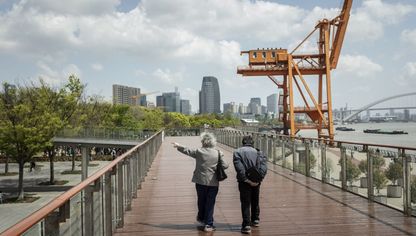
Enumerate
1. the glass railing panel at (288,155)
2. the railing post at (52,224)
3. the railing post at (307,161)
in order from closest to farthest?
the railing post at (52,224) → the railing post at (307,161) → the glass railing panel at (288,155)

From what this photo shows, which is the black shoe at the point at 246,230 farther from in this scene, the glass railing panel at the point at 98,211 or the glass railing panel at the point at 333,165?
the glass railing panel at the point at 333,165

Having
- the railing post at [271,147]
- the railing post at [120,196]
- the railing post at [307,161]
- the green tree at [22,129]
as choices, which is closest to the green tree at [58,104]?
the green tree at [22,129]

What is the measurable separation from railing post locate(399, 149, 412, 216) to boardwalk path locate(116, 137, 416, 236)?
17 cm

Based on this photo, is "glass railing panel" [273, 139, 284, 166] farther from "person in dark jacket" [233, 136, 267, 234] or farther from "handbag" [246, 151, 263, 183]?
"handbag" [246, 151, 263, 183]

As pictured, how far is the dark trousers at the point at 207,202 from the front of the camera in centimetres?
592

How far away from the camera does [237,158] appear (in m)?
5.79

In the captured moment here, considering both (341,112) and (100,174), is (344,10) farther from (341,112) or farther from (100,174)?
(341,112)

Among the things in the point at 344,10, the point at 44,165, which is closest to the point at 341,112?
the point at 344,10

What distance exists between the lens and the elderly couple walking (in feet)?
18.9

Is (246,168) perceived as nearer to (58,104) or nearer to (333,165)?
(333,165)

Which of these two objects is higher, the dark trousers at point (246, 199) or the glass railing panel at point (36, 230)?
the glass railing panel at point (36, 230)

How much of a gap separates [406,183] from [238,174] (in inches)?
117

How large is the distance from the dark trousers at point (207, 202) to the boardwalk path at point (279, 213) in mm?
180

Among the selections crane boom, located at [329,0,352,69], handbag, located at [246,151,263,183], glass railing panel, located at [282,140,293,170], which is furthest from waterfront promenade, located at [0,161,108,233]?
crane boom, located at [329,0,352,69]
